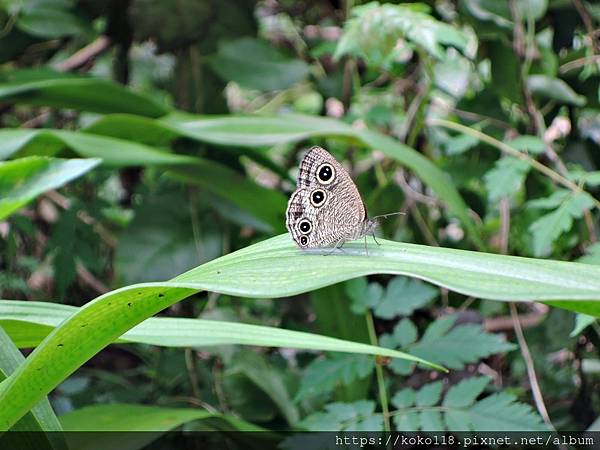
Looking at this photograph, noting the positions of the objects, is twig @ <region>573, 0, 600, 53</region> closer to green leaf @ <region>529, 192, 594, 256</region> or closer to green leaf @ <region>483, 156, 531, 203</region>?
green leaf @ <region>483, 156, 531, 203</region>

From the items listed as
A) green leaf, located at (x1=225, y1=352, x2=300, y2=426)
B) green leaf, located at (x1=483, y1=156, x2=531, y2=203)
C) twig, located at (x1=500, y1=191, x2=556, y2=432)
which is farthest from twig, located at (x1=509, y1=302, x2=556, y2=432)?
green leaf, located at (x1=225, y1=352, x2=300, y2=426)

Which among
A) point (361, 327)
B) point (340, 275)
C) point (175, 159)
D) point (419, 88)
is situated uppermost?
point (340, 275)

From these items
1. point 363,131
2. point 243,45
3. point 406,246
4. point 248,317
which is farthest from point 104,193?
point 406,246

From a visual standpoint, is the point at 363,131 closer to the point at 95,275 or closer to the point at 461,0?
the point at 461,0

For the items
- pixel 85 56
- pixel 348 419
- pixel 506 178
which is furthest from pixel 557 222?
pixel 85 56

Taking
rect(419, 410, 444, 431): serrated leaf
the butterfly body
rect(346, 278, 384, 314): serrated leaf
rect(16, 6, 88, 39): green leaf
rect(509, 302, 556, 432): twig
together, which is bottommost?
rect(509, 302, 556, 432): twig

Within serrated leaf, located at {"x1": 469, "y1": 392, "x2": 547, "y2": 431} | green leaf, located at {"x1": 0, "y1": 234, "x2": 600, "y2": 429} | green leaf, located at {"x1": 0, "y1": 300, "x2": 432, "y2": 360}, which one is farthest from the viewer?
serrated leaf, located at {"x1": 469, "y1": 392, "x2": 547, "y2": 431}
